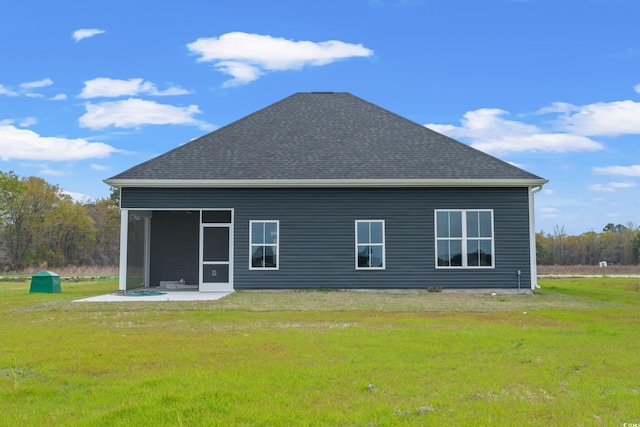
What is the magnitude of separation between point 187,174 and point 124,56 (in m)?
5.46

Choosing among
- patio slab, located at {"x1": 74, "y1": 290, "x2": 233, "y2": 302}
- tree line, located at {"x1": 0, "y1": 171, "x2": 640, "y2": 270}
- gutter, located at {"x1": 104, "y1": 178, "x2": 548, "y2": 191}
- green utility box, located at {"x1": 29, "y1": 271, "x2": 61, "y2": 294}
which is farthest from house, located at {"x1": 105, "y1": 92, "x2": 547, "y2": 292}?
tree line, located at {"x1": 0, "y1": 171, "x2": 640, "y2": 270}

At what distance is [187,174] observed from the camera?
17891 millimetres

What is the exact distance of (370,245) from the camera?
17922 millimetres

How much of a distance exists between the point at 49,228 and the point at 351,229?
1358 inches

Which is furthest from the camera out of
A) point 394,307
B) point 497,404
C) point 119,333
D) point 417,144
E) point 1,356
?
point 417,144

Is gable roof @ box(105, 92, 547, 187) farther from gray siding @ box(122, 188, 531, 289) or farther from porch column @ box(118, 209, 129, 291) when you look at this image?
porch column @ box(118, 209, 129, 291)

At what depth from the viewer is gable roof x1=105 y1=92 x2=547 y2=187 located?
17562 millimetres

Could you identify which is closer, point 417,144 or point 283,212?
point 283,212

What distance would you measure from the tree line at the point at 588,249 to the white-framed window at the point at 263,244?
3286cm

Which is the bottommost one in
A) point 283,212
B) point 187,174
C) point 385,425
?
point 385,425

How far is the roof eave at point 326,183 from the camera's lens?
17.4 meters

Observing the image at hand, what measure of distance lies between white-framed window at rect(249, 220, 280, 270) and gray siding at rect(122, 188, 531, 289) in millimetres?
152

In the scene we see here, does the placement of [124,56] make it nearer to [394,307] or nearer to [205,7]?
[205,7]

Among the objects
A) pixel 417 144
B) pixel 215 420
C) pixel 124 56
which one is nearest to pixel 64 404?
pixel 215 420
